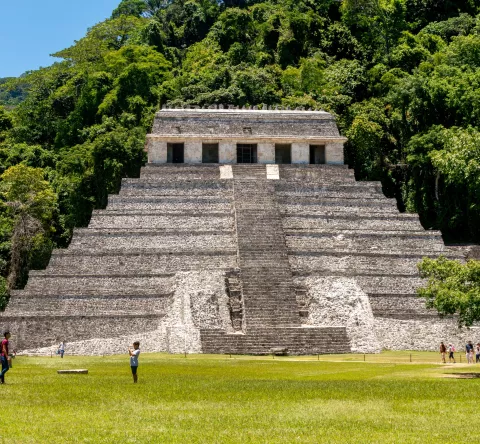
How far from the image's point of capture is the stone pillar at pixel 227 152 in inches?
2020

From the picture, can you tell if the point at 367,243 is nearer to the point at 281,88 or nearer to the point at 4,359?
the point at 4,359

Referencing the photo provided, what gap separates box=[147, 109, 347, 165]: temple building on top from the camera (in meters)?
51.2

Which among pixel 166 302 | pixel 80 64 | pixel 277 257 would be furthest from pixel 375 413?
pixel 80 64

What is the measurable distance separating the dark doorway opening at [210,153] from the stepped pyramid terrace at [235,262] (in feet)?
0.26

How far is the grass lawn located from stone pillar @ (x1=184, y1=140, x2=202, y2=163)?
25.6 metres

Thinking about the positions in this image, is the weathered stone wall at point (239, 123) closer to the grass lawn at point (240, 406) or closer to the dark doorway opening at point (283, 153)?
the dark doorway opening at point (283, 153)

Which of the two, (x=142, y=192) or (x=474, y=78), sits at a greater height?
(x=474, y=78)

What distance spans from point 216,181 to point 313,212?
18.5 ft

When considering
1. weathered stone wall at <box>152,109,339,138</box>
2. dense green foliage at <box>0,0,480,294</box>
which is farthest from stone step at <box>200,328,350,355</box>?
weathered stone wall at <box>152,109,339,138</box>

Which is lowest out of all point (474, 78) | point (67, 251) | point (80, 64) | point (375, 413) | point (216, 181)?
point (375, 413)

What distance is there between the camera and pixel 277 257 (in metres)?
39.9

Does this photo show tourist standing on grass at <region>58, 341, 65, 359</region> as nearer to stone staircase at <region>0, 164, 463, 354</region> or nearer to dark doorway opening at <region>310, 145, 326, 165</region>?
stone staircase at <region>0, 164, 463, 354</region>

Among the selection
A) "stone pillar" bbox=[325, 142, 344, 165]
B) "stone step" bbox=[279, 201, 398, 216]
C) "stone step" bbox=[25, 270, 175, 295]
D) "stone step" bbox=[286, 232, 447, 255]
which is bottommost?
"stone step" bbox=[25, 270, 175, 295]

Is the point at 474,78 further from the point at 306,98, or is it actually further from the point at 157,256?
the point at 157,256
